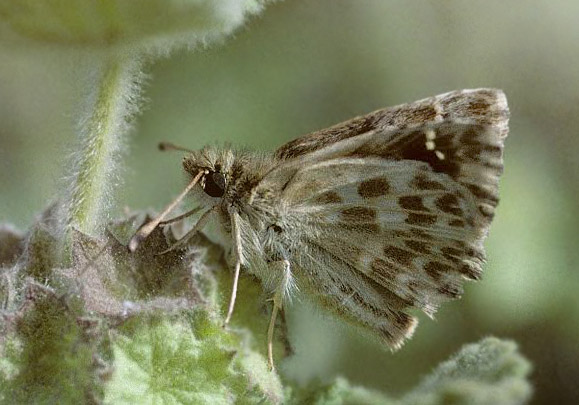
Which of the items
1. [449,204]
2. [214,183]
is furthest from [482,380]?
[214,183]

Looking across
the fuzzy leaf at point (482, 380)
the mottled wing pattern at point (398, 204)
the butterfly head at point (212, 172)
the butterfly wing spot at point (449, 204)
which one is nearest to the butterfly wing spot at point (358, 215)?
the mottled wing pattern at point (398, 204)

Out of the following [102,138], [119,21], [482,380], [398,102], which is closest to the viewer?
[119,21]

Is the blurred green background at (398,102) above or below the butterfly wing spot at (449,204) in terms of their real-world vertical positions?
above

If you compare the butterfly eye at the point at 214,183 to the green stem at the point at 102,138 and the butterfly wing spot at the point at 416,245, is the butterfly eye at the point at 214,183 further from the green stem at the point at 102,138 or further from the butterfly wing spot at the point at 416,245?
the butterfly wing spot at the point at 416,245

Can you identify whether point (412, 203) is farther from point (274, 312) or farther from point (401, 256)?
point (274, 312)

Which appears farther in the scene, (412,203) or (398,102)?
(398,102)

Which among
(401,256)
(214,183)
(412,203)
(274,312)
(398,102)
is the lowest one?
(274,312)

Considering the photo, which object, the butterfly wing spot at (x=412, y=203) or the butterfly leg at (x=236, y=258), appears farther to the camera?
the butterfly wing spot at (x=412, y=203)

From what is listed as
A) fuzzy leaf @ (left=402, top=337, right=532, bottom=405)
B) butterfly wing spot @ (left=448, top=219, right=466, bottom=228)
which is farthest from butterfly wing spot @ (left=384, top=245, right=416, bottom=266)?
fuzzy leaf @ (left=402, top=337, right=532, bottom=405)
